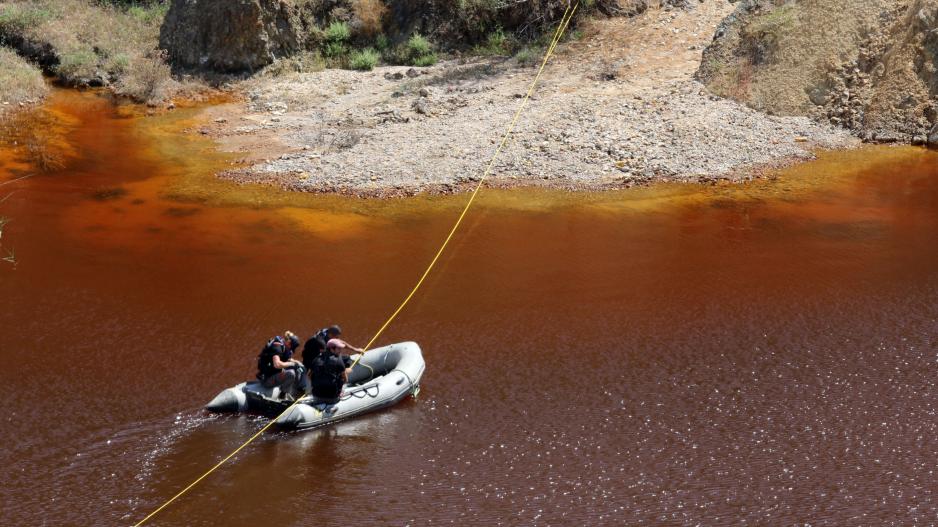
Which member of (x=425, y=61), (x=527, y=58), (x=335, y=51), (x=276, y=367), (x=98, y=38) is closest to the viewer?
(x=276, y=367)

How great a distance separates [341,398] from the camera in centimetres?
1039

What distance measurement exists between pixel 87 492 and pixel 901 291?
11.3m

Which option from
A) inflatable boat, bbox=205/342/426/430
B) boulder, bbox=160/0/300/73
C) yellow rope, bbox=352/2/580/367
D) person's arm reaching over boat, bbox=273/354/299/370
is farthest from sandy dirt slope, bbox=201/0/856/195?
person's arm reaching over boat, bbox=273/354/299/370

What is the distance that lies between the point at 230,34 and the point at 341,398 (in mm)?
16313

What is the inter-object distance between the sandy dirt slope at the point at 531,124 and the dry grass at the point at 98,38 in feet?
9.90

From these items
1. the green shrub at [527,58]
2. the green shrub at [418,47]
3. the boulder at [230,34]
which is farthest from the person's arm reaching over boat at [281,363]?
the boulder at [230,34]

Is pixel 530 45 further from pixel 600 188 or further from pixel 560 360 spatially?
pixel 560 360

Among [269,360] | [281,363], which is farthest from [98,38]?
[281,363]

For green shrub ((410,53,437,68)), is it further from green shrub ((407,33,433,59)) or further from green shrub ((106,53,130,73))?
green shrub ((106,53,130,73))

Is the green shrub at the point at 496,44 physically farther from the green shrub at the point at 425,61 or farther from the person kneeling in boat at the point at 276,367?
the person kneeling in boat at the point at 276,367

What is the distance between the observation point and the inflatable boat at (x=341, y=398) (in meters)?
10.1

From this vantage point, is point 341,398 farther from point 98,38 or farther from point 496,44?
point 98,38

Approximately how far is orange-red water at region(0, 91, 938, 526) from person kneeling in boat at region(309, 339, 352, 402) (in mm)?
509

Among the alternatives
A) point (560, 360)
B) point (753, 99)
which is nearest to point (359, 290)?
point (560, 360)
